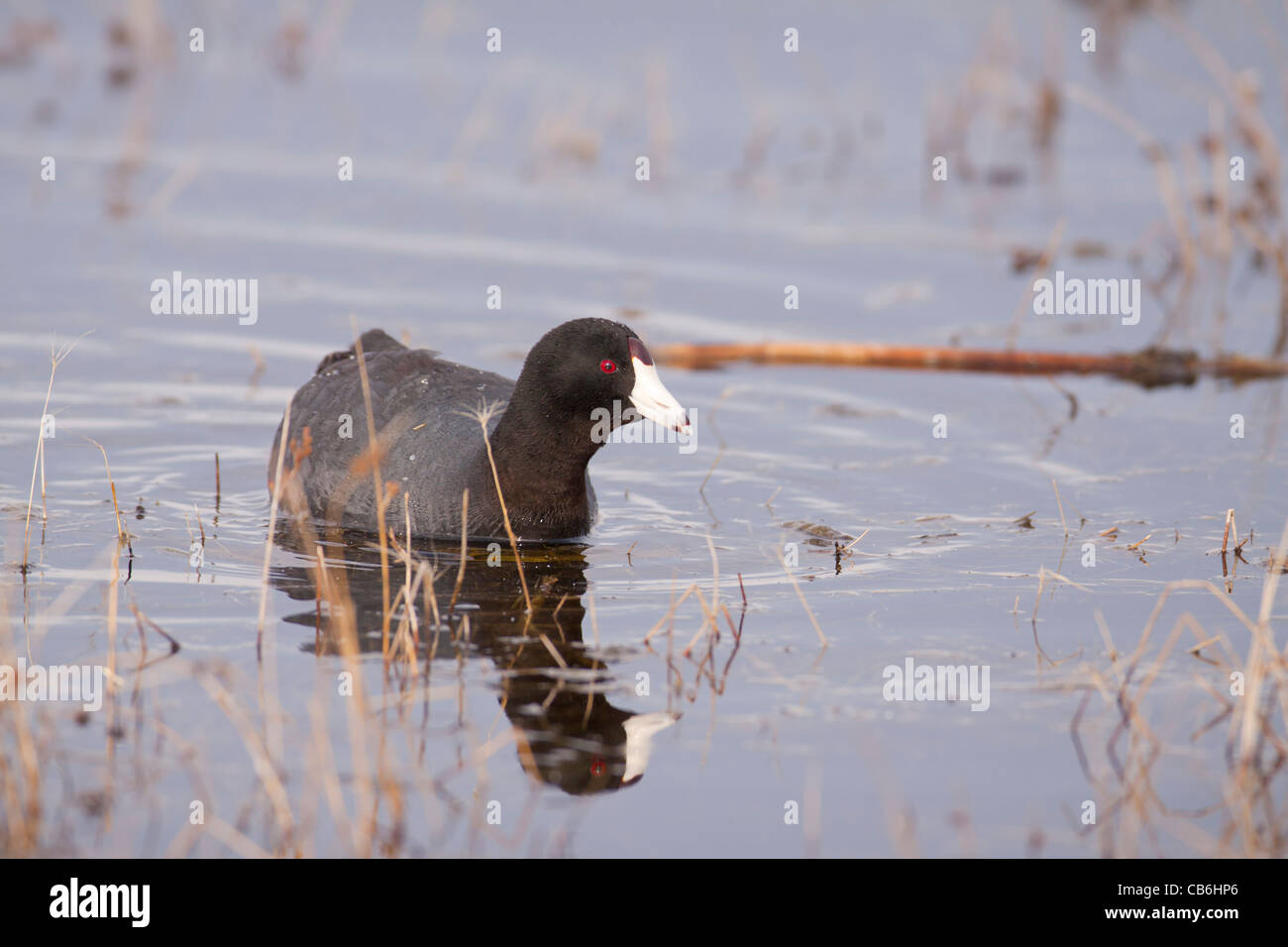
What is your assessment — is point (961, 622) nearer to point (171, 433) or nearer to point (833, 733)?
point (833, 733)

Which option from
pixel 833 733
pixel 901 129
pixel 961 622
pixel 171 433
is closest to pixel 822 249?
pixel 901 129

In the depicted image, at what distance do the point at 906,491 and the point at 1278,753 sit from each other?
3052mm

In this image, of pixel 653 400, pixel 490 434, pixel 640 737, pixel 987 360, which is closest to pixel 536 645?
pixel 640 737

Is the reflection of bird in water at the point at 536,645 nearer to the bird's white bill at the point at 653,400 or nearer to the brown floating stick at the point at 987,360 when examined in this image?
the bird's white bill at the point at 653,400

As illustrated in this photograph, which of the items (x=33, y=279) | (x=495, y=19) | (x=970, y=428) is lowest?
(x=970, y=428)

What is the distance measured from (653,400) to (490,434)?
0.91 m

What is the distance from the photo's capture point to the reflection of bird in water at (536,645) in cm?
480

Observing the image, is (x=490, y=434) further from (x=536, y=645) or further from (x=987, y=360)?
(x=987, y=360)

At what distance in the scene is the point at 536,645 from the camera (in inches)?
225

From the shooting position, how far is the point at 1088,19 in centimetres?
1625

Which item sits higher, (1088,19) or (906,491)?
(1088,19)

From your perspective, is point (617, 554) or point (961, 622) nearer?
point (961, 622)

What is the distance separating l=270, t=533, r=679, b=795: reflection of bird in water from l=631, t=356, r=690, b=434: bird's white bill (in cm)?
72

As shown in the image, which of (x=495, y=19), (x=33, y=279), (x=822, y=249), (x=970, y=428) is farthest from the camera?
(x=495, y=19)
